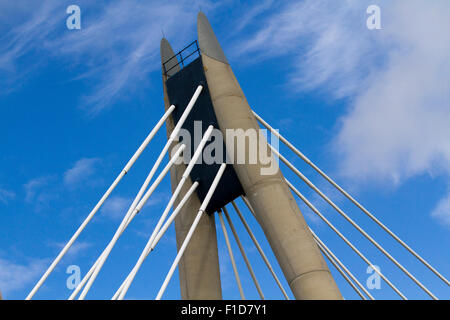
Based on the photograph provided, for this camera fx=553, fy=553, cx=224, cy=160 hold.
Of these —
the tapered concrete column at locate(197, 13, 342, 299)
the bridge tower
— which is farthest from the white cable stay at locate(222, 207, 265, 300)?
the tapered concrete column at locate(197, 13, 342, 299)

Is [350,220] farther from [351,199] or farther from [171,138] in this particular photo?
[171,138]

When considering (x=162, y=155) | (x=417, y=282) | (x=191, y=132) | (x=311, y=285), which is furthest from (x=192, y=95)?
(x=417, y=282)

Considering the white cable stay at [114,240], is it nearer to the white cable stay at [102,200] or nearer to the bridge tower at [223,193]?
the white cable stay at [102,200]

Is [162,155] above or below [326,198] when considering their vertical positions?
above

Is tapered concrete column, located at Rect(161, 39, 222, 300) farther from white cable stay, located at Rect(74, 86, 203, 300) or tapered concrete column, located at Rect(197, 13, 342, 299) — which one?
tapered concrete column, located at Rect(197, 13, 342, 299)

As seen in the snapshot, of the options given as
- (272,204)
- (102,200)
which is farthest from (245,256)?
(102,200)

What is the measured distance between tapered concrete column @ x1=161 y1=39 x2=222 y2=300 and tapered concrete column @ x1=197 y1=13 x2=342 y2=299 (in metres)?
3.21

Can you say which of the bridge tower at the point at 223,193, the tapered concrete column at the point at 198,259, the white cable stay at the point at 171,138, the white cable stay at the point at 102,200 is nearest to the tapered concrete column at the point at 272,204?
the bridge tower at the point at 223,193

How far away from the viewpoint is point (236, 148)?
1903 centimetres

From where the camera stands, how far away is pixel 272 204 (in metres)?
17.7

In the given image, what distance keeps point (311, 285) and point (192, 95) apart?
8.77 meters

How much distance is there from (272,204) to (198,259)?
14.2 ft

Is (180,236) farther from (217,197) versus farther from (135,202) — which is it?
(135,202)

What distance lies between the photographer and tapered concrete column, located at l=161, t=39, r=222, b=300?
2006 cm
